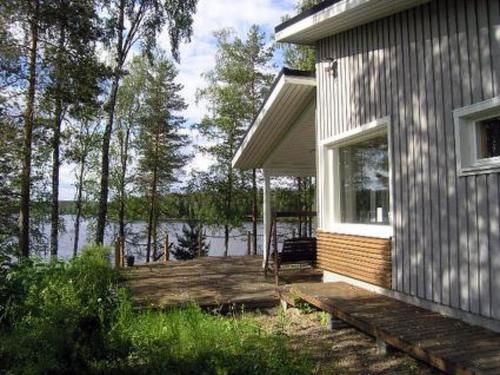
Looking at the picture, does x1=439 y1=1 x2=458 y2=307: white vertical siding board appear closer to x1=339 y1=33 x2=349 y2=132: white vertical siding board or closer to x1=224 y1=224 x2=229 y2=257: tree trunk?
x1=339 y1=33 x2=349 y2=132: white vertical siding board

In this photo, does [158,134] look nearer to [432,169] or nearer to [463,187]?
[432,169]

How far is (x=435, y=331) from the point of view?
4.00 metres

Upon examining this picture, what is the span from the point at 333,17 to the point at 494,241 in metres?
3.35

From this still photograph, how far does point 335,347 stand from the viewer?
15.6 feet

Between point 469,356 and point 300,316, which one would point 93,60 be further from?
point 469,356

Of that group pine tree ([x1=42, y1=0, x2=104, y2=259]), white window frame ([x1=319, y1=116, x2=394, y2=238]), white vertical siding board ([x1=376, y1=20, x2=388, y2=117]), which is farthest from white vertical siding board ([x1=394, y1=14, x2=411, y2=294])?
pine tree ([x1=42, y1=0, x2=104, y2=259])

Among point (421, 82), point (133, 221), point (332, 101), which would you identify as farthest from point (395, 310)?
point (133, 221)

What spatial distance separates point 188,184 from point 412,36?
2169 centimetres

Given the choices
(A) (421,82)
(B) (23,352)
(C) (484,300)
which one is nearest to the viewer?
(B) (23,352)

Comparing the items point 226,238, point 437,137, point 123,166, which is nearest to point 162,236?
point 123,166

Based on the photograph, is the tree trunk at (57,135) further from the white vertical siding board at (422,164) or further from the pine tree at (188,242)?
the pine tree at (188,242)

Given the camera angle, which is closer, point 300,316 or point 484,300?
point 484,300

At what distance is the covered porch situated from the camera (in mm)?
7559

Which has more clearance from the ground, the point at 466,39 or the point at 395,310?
the point at 466,39
